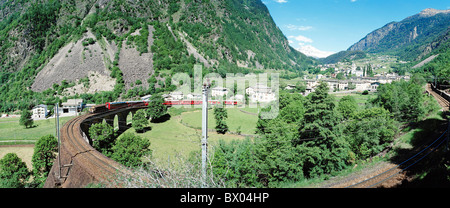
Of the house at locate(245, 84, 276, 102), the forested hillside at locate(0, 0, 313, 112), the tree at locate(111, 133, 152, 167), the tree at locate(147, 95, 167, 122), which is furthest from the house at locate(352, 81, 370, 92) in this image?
the tree at locate(111, 133, 152, 167)

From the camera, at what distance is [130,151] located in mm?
17375

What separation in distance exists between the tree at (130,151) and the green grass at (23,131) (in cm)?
1325

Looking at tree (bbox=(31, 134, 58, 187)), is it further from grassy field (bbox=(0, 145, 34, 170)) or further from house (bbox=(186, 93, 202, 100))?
house (bbox=(186, 93, 202, 100))

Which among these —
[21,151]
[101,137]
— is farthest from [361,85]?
[21,151]

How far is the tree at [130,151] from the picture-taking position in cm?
1675

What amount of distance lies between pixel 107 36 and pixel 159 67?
21.2 m

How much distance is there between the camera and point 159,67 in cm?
6700

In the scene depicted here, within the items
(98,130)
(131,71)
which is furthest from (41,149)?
(131,71)

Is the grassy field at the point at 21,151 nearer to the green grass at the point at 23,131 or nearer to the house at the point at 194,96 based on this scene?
the green grass at the point at 23,131

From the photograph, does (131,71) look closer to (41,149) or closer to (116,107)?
(116,107)

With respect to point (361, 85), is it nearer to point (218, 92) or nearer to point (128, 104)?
point (218, 92)

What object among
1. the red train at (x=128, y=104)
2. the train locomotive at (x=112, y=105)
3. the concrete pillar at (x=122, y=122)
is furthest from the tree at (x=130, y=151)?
the concrete pillar at (x=122, y=122)

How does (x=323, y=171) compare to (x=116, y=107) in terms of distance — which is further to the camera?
(x=116, y=107)

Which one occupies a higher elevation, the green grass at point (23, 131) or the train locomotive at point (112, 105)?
the train locomotive at point (112, 105)
